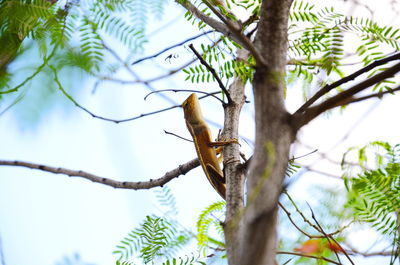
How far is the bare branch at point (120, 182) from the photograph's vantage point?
145cm

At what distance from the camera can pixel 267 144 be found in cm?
61

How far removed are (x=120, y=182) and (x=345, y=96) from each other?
1.08 m

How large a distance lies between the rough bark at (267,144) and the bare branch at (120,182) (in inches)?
27.6

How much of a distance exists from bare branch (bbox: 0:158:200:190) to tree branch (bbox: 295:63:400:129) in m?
0.84

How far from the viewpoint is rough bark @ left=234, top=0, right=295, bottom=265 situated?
0.53 meters

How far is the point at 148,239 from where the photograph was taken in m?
1.15

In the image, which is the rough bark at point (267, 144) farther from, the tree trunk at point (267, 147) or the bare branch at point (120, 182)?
the bare branch at point (120, 182)

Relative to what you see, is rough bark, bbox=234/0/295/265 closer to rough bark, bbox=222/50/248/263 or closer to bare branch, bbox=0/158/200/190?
rough bark, bbox=222/50/248/263

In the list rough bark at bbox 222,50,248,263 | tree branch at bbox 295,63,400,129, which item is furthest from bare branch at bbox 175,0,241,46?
tree branch at bbox 295,63,400,129

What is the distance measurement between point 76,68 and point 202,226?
577 mm

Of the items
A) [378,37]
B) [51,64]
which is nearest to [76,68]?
[51,64]

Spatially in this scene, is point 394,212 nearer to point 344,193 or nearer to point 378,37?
point 344,193

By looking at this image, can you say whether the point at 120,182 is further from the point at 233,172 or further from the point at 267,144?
the point at 267,144

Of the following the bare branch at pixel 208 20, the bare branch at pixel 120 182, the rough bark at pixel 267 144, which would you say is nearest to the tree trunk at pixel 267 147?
the rough bark at pixel 267 144
